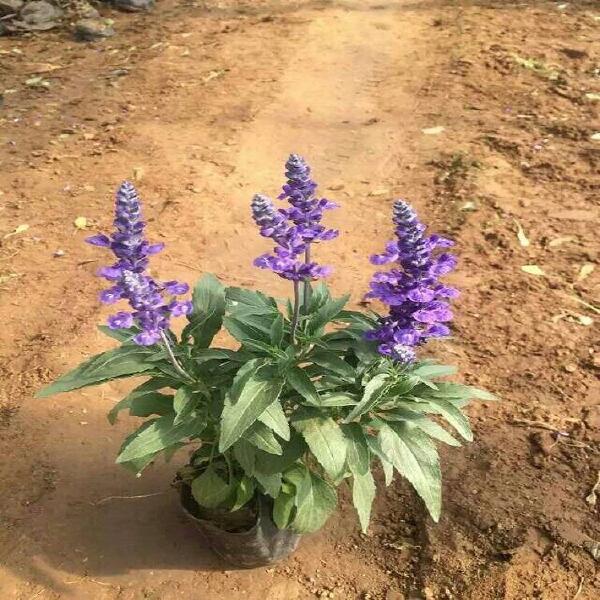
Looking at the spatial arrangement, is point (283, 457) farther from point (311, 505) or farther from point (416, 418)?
point (416, 418)

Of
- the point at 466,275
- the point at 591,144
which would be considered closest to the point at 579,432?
the point at 466,275

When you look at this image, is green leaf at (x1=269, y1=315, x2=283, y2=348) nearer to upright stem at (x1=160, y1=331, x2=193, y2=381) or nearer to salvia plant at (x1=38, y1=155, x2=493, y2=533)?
salvia plant at (x1=38, y1=155, x2=493, y2=533)

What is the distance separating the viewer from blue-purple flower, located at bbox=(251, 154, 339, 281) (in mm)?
2604

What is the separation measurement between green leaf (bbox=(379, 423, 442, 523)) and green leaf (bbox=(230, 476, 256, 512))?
0.64 m

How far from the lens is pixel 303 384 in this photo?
277 centimetres

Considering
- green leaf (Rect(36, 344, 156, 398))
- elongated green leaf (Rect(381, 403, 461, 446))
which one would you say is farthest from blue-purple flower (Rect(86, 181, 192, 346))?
elongated green leaf (Rect(381, 403, 461, 446))

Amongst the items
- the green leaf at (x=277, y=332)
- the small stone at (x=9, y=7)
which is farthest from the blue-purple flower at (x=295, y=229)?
the small stone at (x=9, y=7)

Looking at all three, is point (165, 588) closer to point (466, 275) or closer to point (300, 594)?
point (300, 594)

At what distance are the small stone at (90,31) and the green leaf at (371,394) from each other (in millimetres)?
9194

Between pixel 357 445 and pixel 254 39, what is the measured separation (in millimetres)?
8186

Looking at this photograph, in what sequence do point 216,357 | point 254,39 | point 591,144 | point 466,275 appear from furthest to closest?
point 254,39 → point 591,144 → point 466,275 → point 216,357

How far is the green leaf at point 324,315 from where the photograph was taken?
2.95m

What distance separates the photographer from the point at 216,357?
287 cm

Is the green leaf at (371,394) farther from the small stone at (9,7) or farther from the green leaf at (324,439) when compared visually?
the small stone at (9,7)
